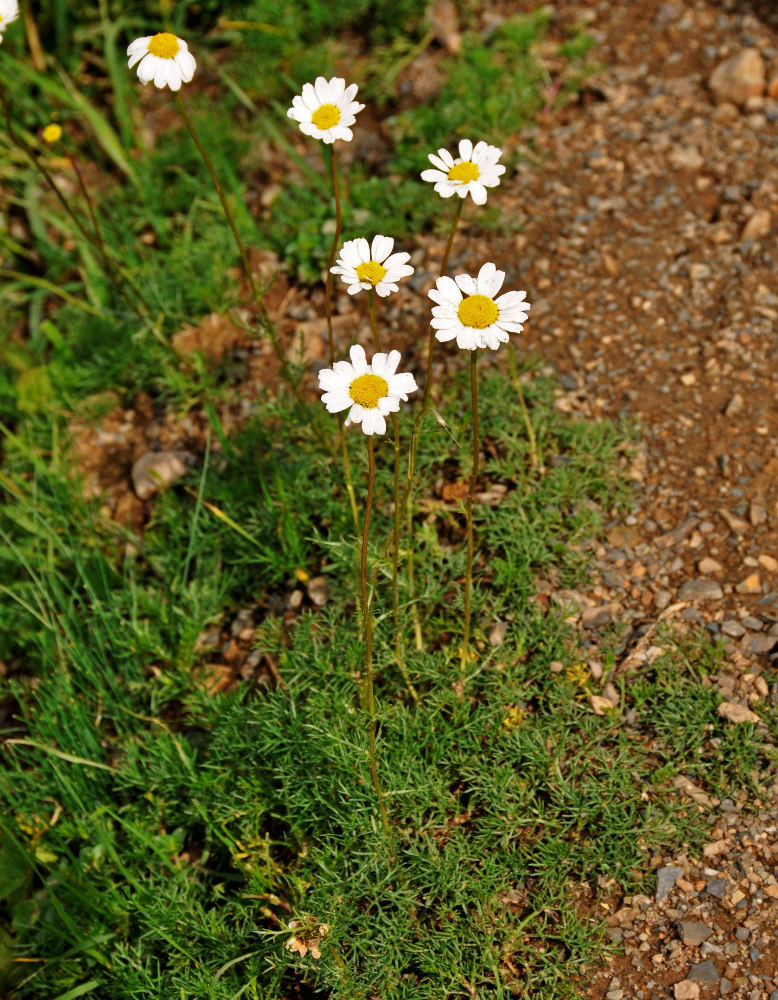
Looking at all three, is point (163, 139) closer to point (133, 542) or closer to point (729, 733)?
point (133, 542)

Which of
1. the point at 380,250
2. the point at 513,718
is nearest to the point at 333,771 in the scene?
the point at 513,718

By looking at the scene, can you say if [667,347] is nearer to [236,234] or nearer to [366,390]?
[236,234]

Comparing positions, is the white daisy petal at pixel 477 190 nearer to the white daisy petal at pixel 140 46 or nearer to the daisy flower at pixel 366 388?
the daisy flower at pixel 366 388

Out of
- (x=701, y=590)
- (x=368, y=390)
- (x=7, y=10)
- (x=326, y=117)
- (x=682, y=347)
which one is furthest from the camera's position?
(x=682, y=347)

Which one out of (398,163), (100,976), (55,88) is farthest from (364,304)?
(100,976)

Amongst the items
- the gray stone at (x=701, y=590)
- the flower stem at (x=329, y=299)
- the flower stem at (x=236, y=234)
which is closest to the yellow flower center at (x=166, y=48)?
the flower stem at (x=236, y=234)

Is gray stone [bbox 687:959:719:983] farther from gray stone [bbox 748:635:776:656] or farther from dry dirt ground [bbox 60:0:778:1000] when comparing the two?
gray stone [bbox 748:635:776:656]
